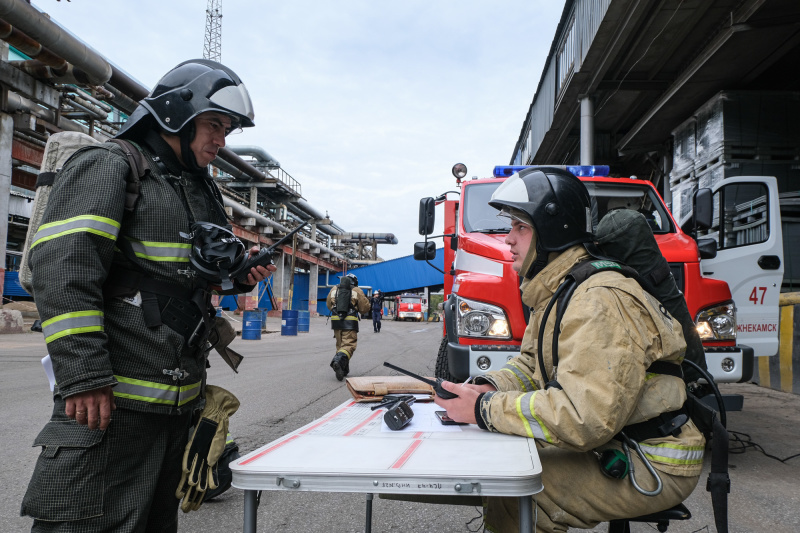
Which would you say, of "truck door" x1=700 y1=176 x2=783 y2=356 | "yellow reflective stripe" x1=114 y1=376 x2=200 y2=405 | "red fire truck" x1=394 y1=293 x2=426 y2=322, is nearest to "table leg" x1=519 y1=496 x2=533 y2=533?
"yellow reflective stripe" x1=114 y1=376 x2=200 y2=405

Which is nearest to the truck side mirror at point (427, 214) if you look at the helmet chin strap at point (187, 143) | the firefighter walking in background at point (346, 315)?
the firefighter walking in background at point (346, 315)

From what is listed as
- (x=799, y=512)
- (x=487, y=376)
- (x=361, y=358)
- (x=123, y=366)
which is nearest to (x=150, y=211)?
(x=123, y=366)

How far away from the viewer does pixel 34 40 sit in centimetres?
1198

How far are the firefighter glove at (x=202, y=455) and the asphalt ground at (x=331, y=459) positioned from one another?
896 millimetres

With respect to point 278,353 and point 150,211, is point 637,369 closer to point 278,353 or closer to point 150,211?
point 150,211

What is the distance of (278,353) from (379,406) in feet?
39.8

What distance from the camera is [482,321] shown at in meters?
4.42

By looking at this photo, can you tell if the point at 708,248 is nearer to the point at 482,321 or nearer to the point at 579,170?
the point at 579,170

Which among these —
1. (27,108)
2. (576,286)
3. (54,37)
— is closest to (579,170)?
(576,286)

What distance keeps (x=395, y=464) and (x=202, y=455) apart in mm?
1112

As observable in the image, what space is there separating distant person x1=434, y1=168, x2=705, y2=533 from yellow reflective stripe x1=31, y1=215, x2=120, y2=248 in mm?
1329

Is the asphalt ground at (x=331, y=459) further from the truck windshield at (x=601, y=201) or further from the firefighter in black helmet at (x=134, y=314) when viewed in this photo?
the truck windshield at (x=601, y=201)

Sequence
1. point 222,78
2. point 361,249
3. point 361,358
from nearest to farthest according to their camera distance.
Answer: point 222,78 → point 361,358 → point 361,249

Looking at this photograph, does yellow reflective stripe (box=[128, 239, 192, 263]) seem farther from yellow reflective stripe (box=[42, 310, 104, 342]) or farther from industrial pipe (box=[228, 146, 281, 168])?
industrial pipe (box=[228, 146, 281, 168])
